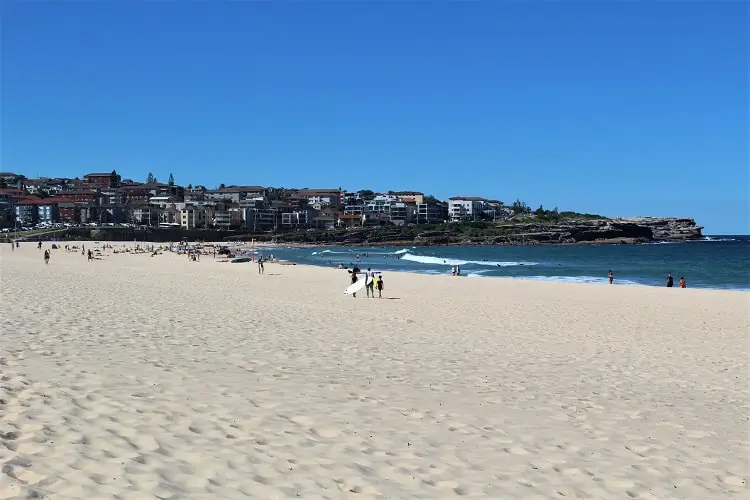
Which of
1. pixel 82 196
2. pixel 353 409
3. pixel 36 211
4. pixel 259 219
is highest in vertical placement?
pixel 82 196

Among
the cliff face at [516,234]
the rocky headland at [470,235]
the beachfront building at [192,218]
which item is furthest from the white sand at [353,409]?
the beachfront building at [192,218]

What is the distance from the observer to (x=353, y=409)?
24.7ft

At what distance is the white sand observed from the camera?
529 centimetres

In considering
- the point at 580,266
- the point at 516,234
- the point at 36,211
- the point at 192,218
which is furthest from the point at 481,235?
→ the point at 36,211

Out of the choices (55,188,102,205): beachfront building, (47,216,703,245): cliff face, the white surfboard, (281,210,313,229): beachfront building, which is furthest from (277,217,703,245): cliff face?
the white surfboard

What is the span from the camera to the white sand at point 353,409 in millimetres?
Result: 5293

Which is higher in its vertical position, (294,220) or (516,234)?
(294,220)

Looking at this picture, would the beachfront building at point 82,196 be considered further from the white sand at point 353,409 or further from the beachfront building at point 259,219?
the white sand at point 353,409

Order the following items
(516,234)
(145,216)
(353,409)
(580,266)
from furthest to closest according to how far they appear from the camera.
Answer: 1. (145,216)
2. (516,234)
3. (580,266)
4. (353,409)

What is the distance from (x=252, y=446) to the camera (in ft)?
19.4

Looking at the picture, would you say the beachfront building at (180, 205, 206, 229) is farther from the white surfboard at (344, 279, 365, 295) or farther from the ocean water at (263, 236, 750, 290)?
the white surfboard at (344, 279, 365, 295)

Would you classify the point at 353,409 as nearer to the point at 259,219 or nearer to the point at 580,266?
the point at 580,266

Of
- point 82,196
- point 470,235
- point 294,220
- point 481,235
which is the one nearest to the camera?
point 470,235

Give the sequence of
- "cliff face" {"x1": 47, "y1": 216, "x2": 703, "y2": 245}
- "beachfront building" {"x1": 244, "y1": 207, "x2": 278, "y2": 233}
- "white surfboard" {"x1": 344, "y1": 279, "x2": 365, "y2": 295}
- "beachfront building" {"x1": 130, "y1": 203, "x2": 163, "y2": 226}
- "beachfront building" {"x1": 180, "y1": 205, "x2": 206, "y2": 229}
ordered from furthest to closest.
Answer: "beachfront building" {"x1": 244, "y1": 207, "x2": 278, "y2": 233} < "beachfront building" {"x1": 130, "y1": 203, "x2": 163, "y2": 226} < "beachfront building" {"x1": 180, "y1": 205, "x2": 206, "y2": 229} < "cliff face" {"x1": 47, "y1": 216, "x2": 703, "y2": 245} < "white surfboard" {"x1": 344, "y1": 279, "x2": 365, "y2": 295}
